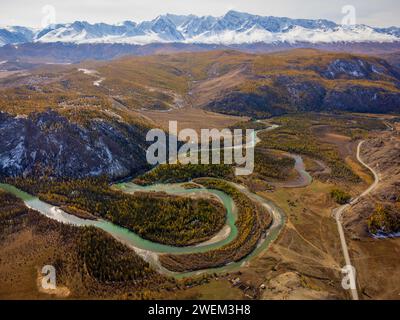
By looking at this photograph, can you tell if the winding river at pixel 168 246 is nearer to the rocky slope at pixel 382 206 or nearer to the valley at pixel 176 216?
the valley at pixel 176 216

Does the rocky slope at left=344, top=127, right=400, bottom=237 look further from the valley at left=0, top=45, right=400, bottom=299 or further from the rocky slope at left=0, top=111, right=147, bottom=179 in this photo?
the rocky slope at left=0, top=111, right=147, bottom=179

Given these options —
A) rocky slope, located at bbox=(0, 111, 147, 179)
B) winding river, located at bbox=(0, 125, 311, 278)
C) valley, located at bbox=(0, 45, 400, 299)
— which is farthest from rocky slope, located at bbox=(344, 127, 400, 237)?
rocky slope, located at bbox=(0, 111, 147, 179)

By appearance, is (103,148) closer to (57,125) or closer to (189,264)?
(57,125)

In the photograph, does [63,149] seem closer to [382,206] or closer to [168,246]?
Result: [168,246]

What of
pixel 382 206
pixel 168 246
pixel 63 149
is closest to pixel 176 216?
pixel 168 246

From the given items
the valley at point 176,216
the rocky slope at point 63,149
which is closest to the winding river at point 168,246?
the valley at point 176,216

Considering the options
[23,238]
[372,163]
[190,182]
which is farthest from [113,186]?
[372,163]
